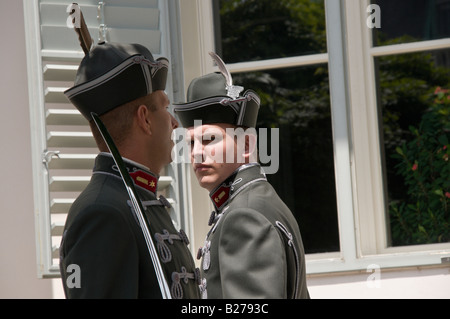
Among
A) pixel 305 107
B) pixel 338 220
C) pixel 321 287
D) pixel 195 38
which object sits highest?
pixel 195 38

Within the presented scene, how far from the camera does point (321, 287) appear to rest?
3760mm

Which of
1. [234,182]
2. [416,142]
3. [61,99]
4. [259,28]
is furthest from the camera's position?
[259,28]

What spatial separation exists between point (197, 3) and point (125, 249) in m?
2.24

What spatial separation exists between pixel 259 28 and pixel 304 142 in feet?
2.03

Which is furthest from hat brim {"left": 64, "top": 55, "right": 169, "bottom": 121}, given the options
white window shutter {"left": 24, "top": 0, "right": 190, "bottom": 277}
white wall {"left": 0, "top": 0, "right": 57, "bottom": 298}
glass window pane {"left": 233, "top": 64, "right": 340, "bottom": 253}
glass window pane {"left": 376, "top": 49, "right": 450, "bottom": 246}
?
glass window pane {"left": 376, "top": 49, "right": 450, "bottom": 246}

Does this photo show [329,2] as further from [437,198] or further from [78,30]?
[78,30]

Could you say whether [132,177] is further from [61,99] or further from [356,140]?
[356,140]

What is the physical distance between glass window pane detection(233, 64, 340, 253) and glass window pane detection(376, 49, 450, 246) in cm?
28

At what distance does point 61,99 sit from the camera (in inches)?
141

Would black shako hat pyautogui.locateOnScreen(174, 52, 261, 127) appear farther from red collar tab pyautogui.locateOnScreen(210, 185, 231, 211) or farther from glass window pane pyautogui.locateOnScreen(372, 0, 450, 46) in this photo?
glass window pane pyautogui.locateOnScreen(372, 0, 450, 46)

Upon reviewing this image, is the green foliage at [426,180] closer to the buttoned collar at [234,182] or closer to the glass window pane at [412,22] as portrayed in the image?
the glass window pane at [412,22]

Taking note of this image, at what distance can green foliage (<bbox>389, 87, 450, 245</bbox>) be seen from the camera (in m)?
3.92

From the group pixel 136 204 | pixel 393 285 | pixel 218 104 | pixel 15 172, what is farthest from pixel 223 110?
pixel 15 172
